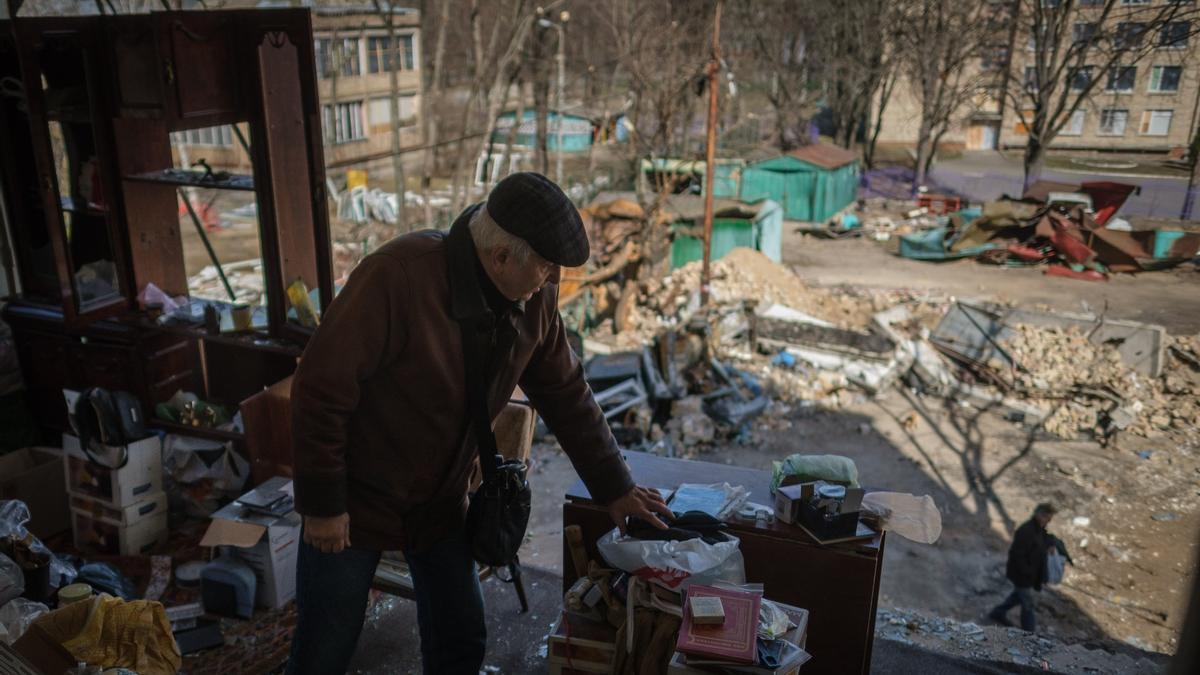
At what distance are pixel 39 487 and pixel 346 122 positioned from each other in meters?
24.8

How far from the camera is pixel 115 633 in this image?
2.93 metres

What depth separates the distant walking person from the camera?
6.06m

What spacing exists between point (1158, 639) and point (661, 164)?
18526mm

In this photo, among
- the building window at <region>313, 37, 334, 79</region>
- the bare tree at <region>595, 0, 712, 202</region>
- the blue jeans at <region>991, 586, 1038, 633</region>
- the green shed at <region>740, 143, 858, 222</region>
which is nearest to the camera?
the blue jeans at <region>991, 586, 1038, 633</region>

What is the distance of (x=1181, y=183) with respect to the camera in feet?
26.5

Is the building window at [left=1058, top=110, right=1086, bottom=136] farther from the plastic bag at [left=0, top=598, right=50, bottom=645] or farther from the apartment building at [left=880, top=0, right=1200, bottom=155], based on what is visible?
the plastic bag at [left=0, top=598, right=50, bottom=645]

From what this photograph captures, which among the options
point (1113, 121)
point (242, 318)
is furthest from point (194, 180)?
point (1113, 121)

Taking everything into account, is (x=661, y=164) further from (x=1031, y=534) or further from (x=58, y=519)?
(x=58, y=519)

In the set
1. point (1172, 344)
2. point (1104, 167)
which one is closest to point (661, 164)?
point (1104, 167)

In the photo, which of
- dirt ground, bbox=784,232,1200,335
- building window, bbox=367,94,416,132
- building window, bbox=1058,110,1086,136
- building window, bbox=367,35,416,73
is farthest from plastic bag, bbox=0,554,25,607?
building window, bbox=367,94,416,132

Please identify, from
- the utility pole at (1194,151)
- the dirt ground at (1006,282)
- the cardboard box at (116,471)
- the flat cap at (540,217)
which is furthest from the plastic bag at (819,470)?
the dirt ground at (1006,282)

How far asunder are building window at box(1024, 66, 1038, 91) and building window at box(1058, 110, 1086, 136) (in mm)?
2775

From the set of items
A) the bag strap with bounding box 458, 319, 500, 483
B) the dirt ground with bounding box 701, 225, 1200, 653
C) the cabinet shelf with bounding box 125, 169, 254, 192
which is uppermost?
the cabinet shelf with bounding box 125, 169, 254, 192

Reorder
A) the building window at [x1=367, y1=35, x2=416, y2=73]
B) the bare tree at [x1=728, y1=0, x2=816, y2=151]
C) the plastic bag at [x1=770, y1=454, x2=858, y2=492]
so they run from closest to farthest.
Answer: the plastic bag at [x1=770, y1=454, x2=858, y2=492] < the building window at [x1=367, y1=35, x2=416, y2=73] < the bare tree at [x1=728, y1=0, x2=816, y2=151]
